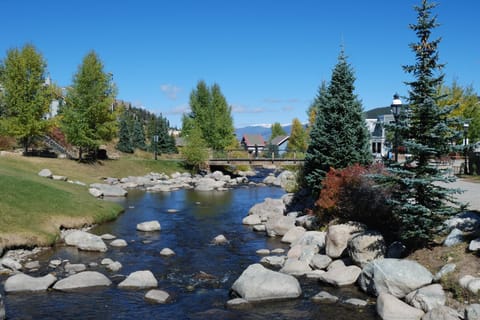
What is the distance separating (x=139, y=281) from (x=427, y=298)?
9384 mm

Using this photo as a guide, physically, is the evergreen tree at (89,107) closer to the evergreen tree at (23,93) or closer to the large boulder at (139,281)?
the evergreen tree at (23,93)

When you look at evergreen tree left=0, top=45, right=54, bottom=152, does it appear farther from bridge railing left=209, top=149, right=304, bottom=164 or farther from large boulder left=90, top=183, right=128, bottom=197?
bridge railing left=209, top=149, right=304, bottom=164

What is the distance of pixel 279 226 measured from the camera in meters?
24.8

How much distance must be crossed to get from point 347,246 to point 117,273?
910cm

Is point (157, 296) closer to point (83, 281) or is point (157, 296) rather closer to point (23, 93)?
point (83, 281)

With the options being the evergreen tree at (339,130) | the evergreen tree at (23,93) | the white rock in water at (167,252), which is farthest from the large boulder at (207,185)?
the white rock in water at (167,252)

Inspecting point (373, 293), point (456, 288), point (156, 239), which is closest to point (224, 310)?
point (373, 293)

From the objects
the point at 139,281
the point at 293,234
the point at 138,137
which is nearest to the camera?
the point at 139,281

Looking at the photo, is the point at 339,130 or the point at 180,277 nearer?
the point at 180,277

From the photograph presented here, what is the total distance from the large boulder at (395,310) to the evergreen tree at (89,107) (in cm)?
4412

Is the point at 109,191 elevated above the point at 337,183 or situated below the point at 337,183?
below

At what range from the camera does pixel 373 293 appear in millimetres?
14797

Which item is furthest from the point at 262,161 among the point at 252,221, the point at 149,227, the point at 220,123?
the point at 149,227

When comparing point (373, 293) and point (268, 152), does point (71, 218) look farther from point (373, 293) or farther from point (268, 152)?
point (268, 152)
